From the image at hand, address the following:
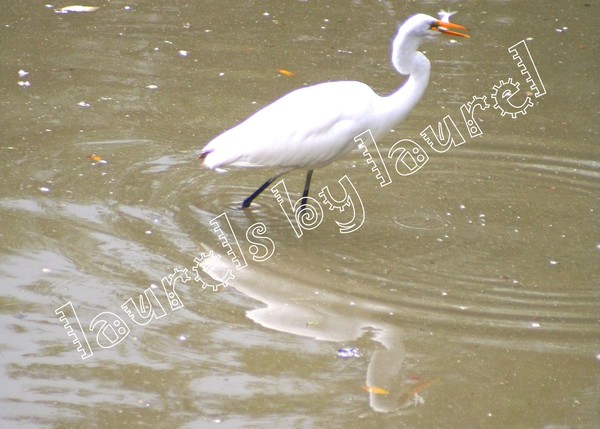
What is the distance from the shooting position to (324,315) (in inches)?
181

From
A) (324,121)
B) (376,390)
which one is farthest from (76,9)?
(376,390)

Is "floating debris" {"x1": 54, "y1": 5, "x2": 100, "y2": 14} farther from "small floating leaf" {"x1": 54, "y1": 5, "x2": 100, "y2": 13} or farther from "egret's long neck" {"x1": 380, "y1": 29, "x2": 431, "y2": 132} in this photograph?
"egret's long neck" {"x1": 380, "y1": 29, "x2": 431, "y2": 132}

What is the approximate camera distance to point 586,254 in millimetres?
5281

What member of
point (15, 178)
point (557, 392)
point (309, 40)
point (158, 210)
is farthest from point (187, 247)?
point (309, 40)

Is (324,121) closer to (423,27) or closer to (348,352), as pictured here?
(423,27)

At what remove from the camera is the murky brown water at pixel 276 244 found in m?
3.96

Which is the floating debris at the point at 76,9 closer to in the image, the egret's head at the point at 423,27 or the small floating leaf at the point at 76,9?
the small floating leaf at the point at 76,9

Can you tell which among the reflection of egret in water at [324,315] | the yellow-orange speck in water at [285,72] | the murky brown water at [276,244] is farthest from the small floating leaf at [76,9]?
the reflection of egret in water at [324,315]

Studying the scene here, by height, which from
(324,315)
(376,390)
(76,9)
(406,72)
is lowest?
(376,390)

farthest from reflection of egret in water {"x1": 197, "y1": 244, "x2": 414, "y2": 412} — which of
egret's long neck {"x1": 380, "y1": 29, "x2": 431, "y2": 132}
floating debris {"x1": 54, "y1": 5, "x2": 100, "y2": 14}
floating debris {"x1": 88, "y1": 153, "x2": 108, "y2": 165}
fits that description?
floating debris {"x1": 54, "y1": 5, "x2": 100, "y2": 14}

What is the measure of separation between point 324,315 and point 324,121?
52.0 inches

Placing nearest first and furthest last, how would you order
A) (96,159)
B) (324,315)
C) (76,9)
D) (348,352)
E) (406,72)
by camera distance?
(348,352) < (324,315) < (406,72) < (96,159) < (76,9)

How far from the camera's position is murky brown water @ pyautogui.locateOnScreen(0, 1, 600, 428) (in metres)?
3.96

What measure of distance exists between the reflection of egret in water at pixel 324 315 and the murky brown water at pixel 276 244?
0.01 m
